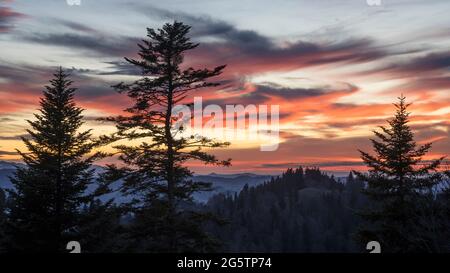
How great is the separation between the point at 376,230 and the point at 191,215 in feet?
34.8

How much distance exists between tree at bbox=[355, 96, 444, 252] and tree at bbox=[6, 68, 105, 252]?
17.2 meters

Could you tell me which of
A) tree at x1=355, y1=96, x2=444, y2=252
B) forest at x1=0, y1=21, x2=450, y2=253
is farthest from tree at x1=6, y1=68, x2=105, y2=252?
tree at x1=355, y1=96, x2=444, y2=252

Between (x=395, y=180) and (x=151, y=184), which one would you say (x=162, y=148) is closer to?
(x=151, y=184)

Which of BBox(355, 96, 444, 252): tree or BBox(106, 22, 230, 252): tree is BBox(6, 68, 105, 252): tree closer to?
BBox(106, 22, 230, 252): tree

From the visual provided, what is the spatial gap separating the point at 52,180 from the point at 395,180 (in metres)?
21.3

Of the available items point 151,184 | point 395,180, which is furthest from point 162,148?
point 395,180

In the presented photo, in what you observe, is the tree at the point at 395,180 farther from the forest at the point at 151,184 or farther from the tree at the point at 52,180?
Answer: the tree at the point at 52,180

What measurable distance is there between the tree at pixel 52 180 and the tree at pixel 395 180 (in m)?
17.2

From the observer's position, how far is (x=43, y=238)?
29.2 m

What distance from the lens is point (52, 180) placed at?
2984 cm
